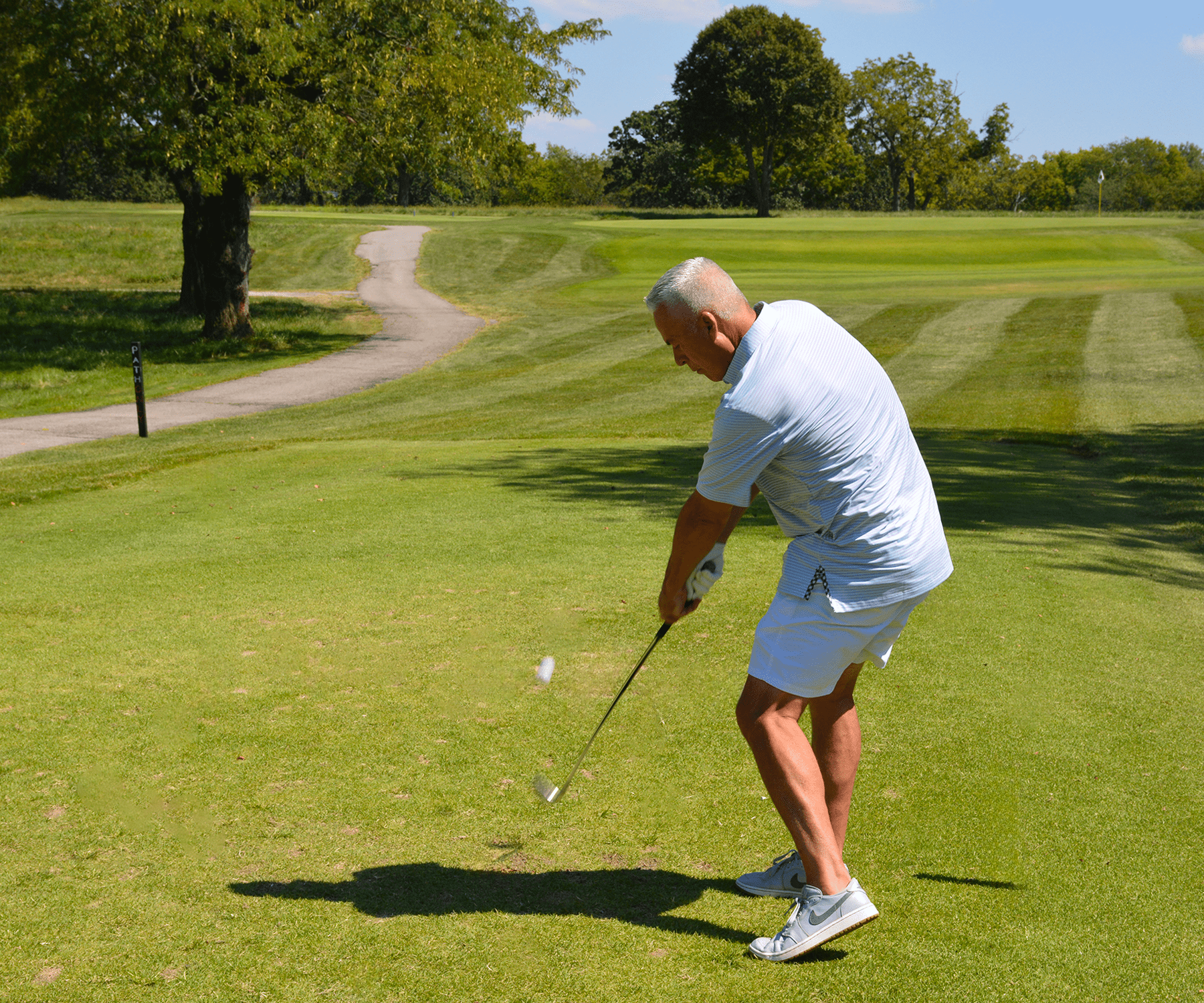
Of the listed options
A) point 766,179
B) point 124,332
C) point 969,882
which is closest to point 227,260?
point 124,332

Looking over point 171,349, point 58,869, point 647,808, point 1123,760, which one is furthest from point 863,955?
point 171,349

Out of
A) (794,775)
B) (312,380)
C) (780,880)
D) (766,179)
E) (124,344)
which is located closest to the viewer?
(794,775)

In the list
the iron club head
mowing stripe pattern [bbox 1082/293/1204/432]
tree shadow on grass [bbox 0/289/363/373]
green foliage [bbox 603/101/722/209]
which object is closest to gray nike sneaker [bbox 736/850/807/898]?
the iron club head

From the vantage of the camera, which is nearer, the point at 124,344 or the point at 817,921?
the point at 817,921

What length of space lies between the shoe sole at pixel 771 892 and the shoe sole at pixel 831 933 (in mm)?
330

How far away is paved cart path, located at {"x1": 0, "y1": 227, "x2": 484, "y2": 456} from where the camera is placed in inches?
730

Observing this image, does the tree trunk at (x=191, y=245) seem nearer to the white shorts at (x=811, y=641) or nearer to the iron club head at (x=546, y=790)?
the iron club head at (x=546, y=790)

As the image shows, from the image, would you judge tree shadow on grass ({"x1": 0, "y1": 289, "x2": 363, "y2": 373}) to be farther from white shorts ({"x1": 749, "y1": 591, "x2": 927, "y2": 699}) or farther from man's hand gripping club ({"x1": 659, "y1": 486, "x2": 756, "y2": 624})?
white shorts ({"x1": 749, "y1": 591, "x2": 927, "y2": 699})

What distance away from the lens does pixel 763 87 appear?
73.3 m

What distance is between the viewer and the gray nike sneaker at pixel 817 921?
3.38m

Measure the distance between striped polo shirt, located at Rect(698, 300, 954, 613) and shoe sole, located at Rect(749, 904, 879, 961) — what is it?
3.24 feet

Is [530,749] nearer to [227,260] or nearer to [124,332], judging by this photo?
[227,260]

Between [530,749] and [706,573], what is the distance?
1799 mm

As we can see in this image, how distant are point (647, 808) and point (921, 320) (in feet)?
94.3
